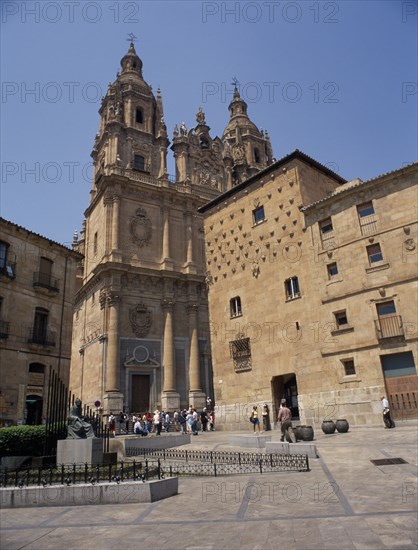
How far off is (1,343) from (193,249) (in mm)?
23734

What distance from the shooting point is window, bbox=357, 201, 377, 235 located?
2170 cm

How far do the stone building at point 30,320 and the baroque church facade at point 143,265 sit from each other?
6.78 m

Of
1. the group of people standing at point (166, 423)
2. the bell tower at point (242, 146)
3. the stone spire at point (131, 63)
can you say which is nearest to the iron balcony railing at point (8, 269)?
the group of people standing at point (166, 423)

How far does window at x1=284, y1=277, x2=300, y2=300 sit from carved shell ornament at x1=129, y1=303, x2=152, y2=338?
17939 mm

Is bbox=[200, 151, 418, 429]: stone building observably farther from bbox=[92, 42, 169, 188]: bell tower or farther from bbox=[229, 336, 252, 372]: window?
bbox=[92, 42, 169, 188]: bell tower

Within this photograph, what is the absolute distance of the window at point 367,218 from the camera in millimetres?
21703

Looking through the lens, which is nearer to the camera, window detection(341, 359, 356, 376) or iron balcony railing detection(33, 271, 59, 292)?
window detection(341, 359, 356, 376)

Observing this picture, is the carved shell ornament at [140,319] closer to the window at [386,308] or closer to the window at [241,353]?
the window at [241,353]

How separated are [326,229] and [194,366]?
67.8ft

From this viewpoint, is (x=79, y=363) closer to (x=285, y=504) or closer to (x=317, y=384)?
(x=317, y=384)

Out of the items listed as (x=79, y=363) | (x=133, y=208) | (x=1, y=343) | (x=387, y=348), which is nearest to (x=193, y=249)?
(x=133, y=208)

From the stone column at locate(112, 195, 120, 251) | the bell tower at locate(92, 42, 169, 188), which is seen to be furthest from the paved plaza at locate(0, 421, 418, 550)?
the bell tower at locate(92, 42, 169, 188)

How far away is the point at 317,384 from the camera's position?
22.2 metres

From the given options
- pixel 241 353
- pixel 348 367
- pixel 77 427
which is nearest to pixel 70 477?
pixel 77 427
